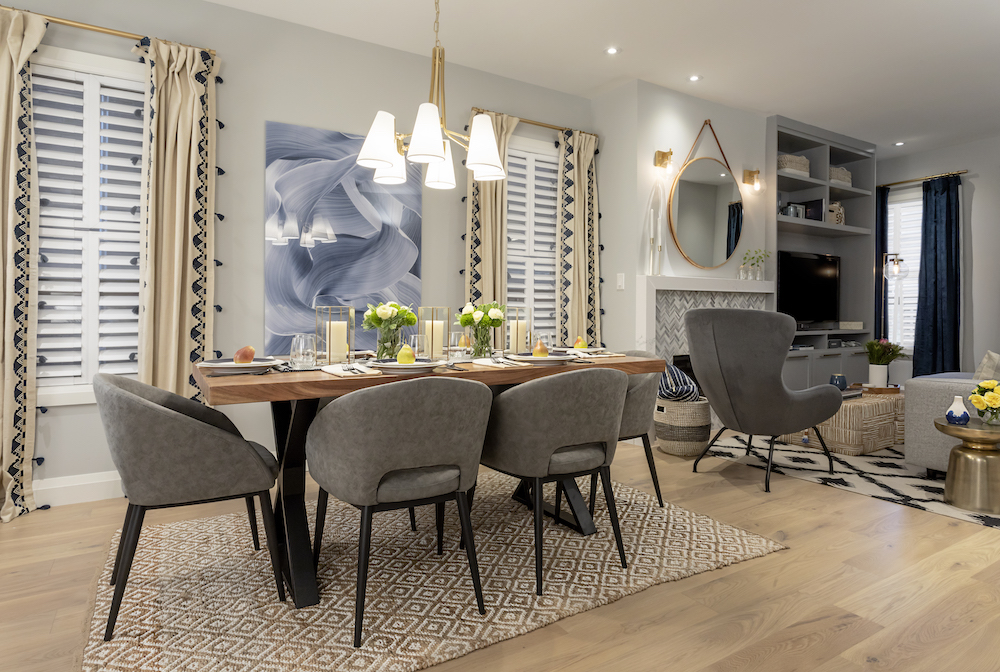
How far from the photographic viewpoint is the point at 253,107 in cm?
343

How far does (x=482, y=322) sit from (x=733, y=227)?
3458 millimetres

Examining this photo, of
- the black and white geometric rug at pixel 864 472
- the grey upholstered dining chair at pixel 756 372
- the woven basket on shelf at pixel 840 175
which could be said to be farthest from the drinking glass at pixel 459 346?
the woven basket on shelf at pixel 840 175

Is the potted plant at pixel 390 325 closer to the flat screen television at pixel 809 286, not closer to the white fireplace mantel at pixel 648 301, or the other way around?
the white fireplace mantel at pixel 648 301

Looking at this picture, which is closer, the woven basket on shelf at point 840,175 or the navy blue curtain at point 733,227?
the navy blue curtain at point 733,227

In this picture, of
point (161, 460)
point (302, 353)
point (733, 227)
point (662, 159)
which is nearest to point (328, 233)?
point (302, 353)

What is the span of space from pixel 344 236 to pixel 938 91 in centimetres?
471

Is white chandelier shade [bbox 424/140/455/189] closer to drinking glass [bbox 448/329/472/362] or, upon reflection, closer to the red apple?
drinking glass [bbox 448/329/472/362]

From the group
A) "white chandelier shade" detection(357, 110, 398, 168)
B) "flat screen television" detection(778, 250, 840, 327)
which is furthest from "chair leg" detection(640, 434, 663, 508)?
"flat screen television" detection(778, 250, 840, 327)

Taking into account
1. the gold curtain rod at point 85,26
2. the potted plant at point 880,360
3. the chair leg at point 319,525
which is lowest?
the chair leg at point 319,525

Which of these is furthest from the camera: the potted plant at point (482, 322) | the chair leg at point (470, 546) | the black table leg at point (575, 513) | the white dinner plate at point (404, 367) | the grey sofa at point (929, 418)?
the grey sofa at point (929, 418)

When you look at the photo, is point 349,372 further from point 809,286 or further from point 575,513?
point 809,286

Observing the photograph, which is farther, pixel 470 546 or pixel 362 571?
pixel 470 546

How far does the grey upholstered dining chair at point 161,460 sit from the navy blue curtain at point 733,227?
435 centimetres

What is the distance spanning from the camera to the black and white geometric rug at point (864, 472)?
3000mm
